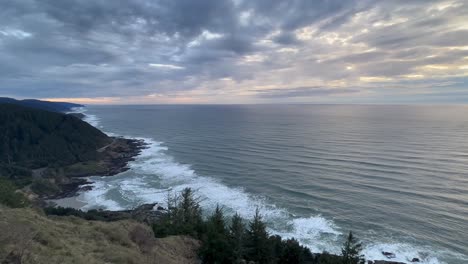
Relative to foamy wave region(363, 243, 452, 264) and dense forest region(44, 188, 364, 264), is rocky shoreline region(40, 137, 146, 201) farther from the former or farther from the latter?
foamy wave region(363, 243, 452, 264)

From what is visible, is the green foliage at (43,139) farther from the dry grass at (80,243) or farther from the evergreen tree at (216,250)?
the evergreen tree at (216,250)

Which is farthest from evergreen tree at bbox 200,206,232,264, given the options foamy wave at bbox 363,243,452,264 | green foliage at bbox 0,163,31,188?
green foliage at bbox 0,163,31,188

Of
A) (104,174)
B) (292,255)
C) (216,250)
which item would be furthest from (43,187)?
(292,255)

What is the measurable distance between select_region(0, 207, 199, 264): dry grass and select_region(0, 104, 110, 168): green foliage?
254ft

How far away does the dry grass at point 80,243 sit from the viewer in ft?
48.6

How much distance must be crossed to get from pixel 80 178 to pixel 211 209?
46236 mm

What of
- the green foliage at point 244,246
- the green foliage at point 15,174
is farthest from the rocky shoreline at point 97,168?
the green foliage at point 244,246

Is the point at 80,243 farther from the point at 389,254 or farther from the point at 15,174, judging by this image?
the point at 15,174

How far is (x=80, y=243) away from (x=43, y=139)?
107m

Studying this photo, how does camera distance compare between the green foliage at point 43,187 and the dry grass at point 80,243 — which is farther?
the green foliage at point 43,187

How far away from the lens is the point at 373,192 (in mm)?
50969

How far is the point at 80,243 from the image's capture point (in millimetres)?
19250

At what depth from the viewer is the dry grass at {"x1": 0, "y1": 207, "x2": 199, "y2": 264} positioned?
14.8 m

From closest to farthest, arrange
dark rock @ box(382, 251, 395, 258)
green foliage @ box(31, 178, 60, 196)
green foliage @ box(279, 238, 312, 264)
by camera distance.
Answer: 1. green foliage @ box(279, 238, 312, 264)
2. dark rock @ box(382, 251, 395, 258)
3. green foliage @ box(31, 178, 60, 196)
